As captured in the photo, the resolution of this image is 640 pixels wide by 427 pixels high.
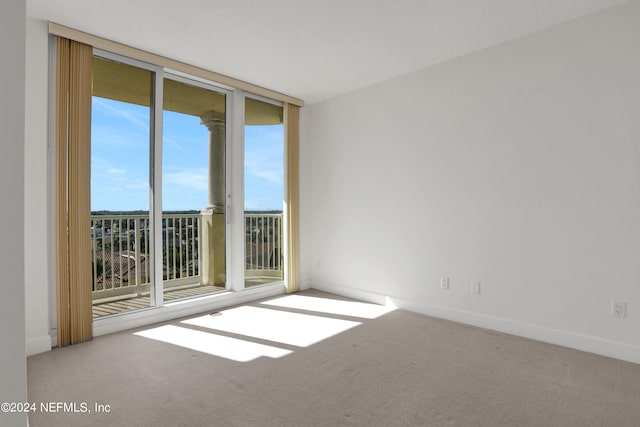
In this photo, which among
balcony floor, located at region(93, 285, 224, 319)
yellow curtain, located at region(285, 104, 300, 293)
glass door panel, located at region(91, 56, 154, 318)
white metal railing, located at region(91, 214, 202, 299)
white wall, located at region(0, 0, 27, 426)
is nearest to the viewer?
white wall, located at region(0, 0, 27, 426)

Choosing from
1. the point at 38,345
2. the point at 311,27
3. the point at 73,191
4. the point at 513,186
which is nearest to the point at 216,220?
the point at 73,191

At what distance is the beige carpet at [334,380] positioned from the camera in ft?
6.01

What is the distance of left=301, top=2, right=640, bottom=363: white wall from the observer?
100.0 inches

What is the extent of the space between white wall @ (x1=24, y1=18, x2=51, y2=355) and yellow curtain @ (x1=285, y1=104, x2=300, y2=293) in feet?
8.58

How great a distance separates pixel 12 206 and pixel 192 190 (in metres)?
2.70

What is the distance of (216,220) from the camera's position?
4133 mm

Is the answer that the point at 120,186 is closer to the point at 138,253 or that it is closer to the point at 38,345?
the point at 138,253

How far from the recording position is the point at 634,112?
2.46m

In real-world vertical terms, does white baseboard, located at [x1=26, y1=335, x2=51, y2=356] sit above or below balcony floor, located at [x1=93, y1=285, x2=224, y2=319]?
below

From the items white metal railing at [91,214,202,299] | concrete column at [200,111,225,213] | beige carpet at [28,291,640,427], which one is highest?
concrete column at [200,111,225,213]

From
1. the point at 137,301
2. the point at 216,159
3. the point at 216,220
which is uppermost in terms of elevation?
the point at 216,159

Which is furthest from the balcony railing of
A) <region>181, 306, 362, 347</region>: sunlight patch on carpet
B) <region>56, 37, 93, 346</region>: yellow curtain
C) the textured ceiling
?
the textured ceiling

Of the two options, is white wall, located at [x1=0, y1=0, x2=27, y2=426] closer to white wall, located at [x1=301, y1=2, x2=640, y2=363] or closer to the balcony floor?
the balcony floor

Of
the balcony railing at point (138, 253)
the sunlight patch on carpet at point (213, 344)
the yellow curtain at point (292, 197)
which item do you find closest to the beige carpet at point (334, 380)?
the sunlight patch on carpet at point (213, 344)
